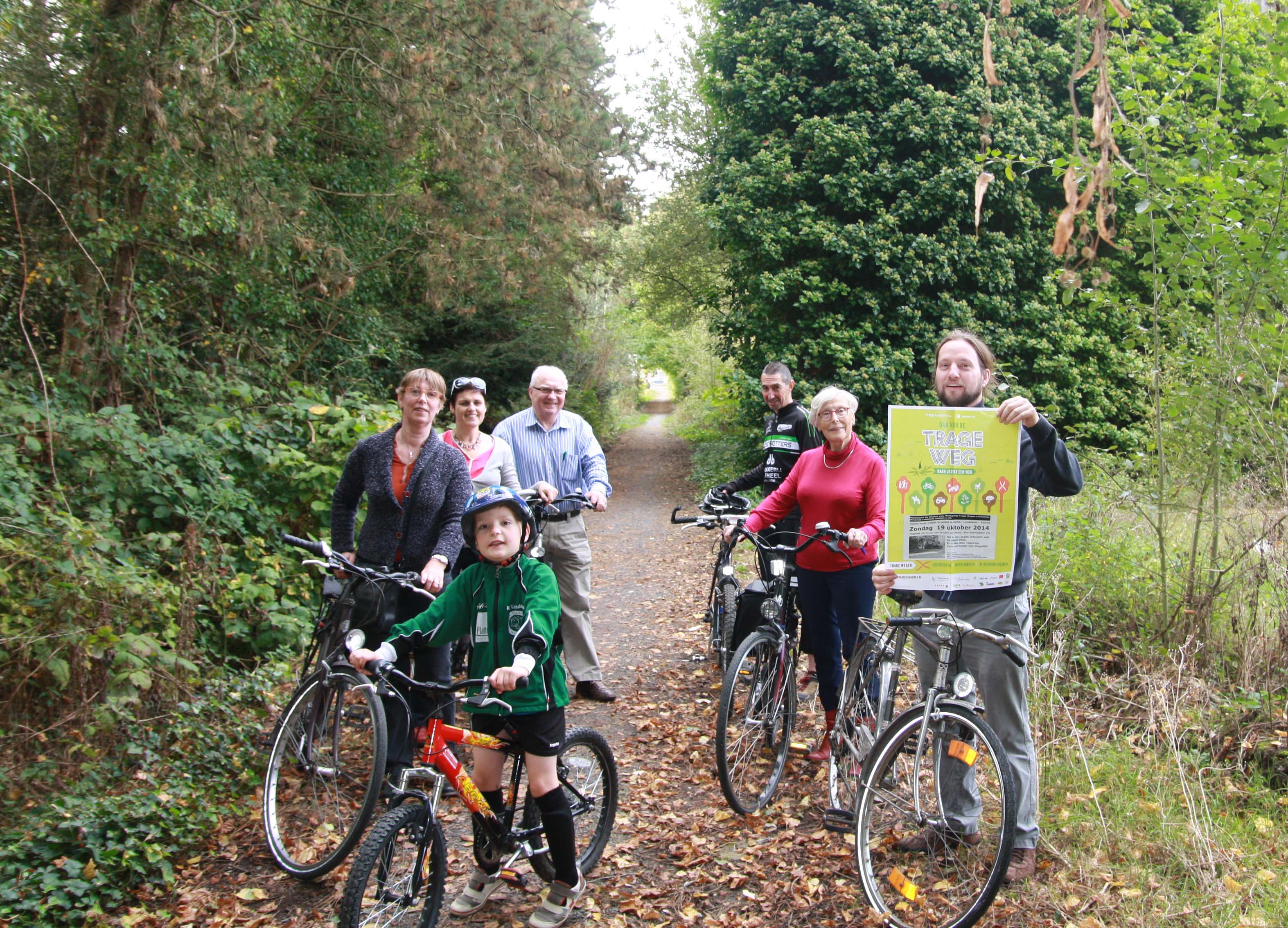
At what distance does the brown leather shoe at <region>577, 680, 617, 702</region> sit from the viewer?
646 cm

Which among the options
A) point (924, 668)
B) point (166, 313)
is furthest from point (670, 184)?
point (924, 668)

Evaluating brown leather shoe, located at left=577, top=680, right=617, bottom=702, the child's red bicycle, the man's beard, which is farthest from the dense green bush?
the man's beard

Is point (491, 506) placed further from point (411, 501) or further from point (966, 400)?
point (966, 400)

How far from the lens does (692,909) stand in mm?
3900

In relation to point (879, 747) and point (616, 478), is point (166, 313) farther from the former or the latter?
point (616, 478)

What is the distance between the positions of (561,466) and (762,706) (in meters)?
2.17

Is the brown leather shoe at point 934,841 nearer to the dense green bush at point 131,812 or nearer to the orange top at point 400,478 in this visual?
the orange top at point 400,478

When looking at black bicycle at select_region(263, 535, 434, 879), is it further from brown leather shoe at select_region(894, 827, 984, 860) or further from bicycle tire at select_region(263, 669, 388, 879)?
brown leather shoe at select_region(894, 827, 984, 860)

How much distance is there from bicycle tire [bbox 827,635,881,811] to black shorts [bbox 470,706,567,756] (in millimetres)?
1470

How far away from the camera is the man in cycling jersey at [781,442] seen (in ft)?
20.8

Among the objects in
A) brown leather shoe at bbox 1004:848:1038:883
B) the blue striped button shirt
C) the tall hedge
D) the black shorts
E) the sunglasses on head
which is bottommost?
brown leather shoe at bbox 1004:848:1038:883

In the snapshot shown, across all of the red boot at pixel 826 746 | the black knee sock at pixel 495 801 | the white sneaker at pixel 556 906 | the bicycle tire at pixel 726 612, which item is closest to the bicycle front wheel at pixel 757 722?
the red boot at pixel 826 746

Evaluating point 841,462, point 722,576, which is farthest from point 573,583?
point 841,462

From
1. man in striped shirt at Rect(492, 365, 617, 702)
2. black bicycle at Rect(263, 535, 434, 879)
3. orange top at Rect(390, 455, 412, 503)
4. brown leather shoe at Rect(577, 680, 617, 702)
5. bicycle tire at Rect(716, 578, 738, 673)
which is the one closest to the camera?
black bicycle at Rect(263, 535, 434, 879)
